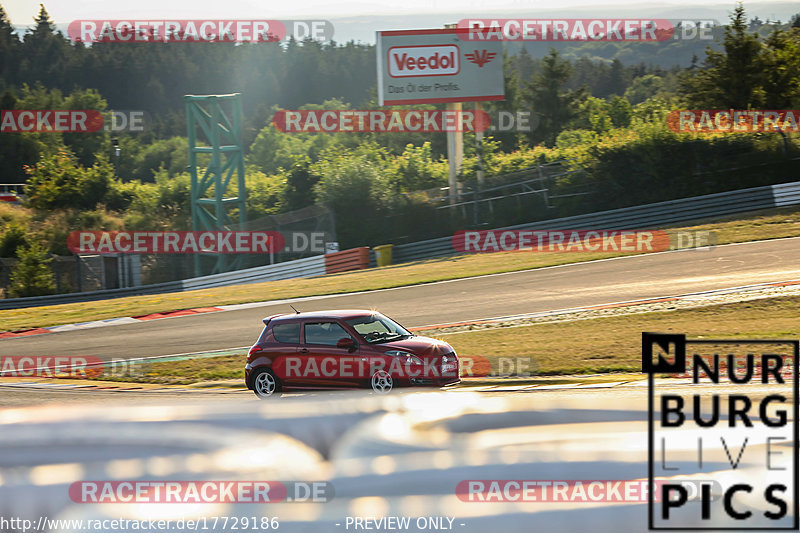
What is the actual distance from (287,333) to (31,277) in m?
25.9

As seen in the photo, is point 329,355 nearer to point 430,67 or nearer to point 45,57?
point 430,67

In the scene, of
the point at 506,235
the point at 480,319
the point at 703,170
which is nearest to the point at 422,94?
the point at 506,235

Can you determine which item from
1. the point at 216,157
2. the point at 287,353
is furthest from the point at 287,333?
the point at 216,157

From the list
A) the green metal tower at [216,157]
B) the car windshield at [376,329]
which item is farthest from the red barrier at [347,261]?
the car windshield at [376,329]

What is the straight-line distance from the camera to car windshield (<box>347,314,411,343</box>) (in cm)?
1135

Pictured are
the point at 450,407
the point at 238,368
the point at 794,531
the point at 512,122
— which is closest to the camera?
the point at 794,531

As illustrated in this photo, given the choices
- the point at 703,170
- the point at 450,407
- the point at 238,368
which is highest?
the point at 703,170

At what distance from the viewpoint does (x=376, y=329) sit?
1156 centimetres

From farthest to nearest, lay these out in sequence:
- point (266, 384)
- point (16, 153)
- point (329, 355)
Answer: point (16, 153) → point (266, 384) → point (329, 355)

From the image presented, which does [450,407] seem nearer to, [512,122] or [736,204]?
[736,204]

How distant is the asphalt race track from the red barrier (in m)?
7.29

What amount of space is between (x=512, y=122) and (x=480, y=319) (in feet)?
153

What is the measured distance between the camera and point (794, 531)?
330cm

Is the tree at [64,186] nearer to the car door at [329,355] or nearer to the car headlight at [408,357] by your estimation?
the car door at [329,355]
